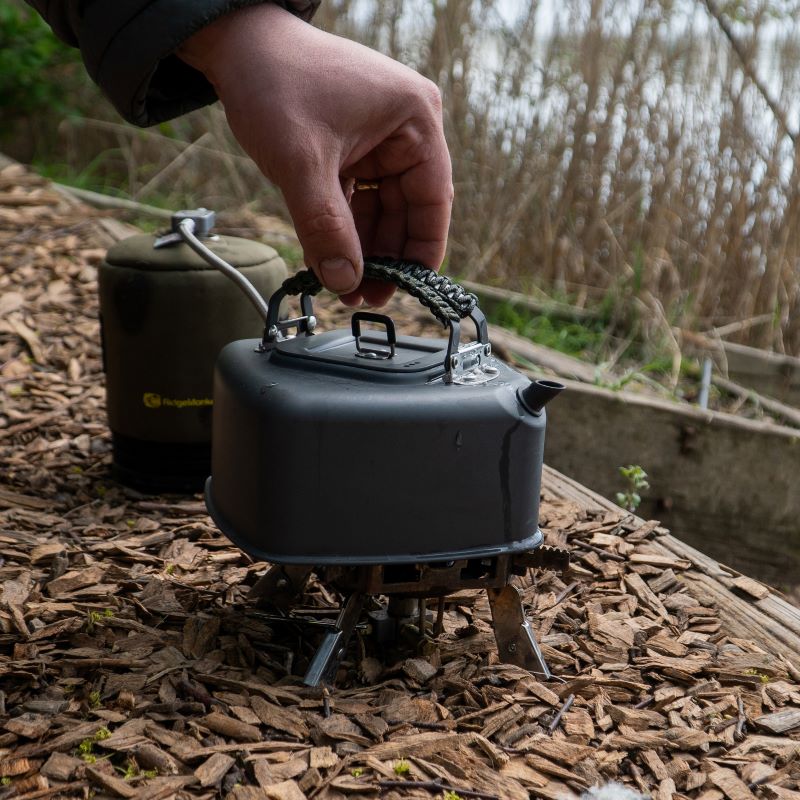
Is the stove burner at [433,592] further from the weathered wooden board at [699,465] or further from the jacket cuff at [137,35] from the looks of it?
the weathered wooden board at [699,465]

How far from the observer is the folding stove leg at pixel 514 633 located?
6.06 ft

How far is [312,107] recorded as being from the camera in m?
1.64

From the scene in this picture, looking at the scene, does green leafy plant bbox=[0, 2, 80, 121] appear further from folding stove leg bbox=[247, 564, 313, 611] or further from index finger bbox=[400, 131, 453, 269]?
folding stove leg bbox=[247, 564, 313, 611]

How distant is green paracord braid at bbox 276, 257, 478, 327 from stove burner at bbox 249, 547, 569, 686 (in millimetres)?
440

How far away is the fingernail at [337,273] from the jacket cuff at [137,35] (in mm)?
446

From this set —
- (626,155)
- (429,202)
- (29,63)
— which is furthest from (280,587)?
(29,63)

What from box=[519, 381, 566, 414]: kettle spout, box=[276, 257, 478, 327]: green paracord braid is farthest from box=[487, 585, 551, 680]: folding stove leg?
box=[276, 257, 478, 327]: green paracord braid

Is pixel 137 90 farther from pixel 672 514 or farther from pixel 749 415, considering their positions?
pixel 749 415

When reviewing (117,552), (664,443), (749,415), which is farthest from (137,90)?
(749,415)

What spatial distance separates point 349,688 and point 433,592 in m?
0.24

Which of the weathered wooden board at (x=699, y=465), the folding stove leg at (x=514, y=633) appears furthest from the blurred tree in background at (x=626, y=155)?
the folding stove leg at (x=514, y=633)

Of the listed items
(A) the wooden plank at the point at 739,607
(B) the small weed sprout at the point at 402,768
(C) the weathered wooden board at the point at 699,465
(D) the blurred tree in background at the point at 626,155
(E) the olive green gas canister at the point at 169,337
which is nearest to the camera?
(B) the small weed sprout at the point at 402,768

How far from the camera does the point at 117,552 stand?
7.73 feet

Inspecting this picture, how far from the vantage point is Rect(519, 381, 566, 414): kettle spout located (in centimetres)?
165
